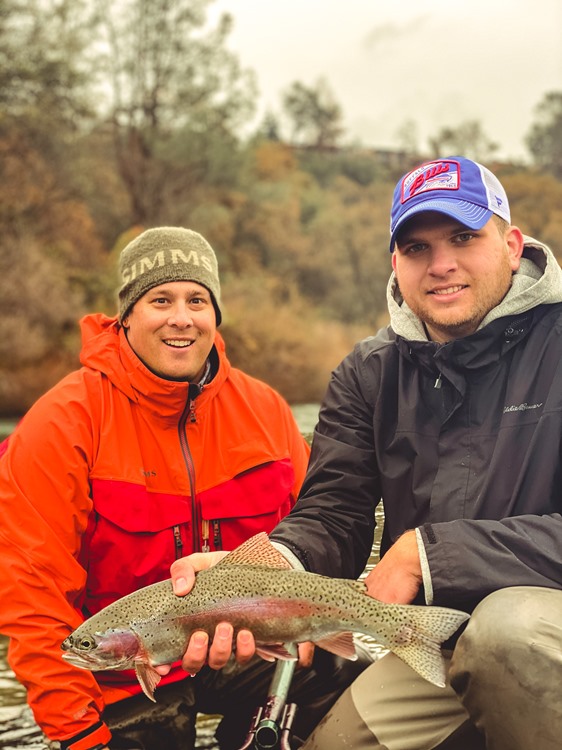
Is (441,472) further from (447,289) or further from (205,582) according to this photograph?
(205,582)

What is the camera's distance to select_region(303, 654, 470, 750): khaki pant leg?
9.95ft

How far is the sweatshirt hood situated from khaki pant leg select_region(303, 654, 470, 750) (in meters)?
1.25

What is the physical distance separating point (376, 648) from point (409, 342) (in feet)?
6.50

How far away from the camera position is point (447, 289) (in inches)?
130

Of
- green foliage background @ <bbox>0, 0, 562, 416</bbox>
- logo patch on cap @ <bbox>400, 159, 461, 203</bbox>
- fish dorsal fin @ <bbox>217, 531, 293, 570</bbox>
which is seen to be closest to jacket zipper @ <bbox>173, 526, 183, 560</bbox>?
fish dorsal fin @ <bbox>217, 531, 293, 570</bbox>

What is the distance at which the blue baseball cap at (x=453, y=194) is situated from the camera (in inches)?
129

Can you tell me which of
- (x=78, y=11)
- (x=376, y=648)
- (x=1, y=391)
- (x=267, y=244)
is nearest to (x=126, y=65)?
(x=78, y=11)

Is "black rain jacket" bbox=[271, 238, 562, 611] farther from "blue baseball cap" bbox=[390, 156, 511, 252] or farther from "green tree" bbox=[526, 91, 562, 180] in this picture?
"green tree" bbox=[526, 91, 562, 180]

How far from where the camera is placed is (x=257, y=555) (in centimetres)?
295

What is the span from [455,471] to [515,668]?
82 cm

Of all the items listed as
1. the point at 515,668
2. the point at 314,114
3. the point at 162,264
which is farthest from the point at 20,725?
the point at 314,114

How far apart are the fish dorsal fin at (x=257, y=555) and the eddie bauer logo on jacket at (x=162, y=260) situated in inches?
65.6

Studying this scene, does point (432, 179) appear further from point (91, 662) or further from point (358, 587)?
point (91, 662)

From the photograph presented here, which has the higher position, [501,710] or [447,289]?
[447,289]
